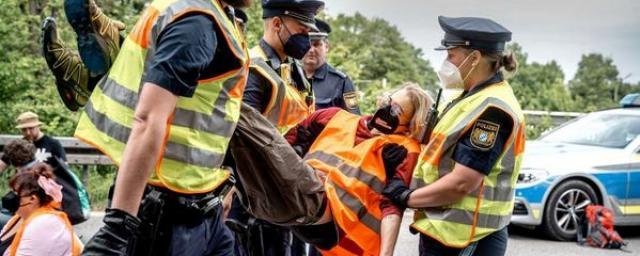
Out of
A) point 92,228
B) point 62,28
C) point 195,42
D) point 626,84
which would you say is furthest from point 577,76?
point 195,42

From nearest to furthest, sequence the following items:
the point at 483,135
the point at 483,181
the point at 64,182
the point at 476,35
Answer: the point at 483,135 < the point at 483,181 < the point at 476,35 < the point at 64,182

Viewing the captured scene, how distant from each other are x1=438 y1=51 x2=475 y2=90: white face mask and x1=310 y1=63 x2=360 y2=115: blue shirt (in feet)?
5.85

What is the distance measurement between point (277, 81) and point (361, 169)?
0.62 meters

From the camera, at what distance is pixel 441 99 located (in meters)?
4.12

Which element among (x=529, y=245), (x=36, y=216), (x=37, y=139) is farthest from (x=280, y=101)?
(x=529, y=245)

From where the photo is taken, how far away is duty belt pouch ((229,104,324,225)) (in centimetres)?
326

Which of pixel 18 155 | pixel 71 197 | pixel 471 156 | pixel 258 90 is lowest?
pixel 71 197

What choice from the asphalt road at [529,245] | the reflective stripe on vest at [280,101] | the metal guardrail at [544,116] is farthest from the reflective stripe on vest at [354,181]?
the metal guardrail at [544,116]

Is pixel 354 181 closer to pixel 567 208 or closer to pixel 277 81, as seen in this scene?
pixel 277 81

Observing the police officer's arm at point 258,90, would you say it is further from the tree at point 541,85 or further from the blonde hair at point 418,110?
A: the tree at point 541,85

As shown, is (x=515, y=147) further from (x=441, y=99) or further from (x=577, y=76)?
(x=577, y=76)

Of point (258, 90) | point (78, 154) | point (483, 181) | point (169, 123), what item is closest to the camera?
point (169, 123)

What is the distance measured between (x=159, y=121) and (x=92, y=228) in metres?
6.74

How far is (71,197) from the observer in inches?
279
